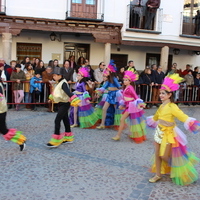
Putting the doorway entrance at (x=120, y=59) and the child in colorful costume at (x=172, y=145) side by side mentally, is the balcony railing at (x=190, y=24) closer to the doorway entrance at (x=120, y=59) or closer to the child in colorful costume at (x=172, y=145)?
the doorway entrance at (x=120, y=59)

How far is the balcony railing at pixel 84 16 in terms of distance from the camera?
1352 centimetres

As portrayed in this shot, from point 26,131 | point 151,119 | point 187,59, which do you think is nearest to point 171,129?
point 151,119

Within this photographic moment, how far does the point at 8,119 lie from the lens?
7988 mm

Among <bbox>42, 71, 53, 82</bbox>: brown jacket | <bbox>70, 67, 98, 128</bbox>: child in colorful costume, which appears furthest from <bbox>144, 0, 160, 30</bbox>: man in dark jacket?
<bbox>70, 67, 98, 128</bbox>: child in colorful costume

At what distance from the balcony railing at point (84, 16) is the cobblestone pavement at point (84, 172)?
27.9 ft

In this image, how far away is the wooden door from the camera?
13.8m

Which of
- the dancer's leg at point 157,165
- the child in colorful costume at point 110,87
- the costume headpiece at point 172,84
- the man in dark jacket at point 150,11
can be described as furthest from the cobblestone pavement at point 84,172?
the man in dark jacket at point 150,11

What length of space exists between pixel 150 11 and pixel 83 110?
32.0ft

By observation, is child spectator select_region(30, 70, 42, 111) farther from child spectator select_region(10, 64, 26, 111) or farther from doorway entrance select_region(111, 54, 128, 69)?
doorway entrance select_region(111, 54, 128, 69)

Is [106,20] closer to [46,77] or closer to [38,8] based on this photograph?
[38,8]

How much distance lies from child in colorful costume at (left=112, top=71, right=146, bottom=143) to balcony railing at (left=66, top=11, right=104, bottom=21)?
8151 mm

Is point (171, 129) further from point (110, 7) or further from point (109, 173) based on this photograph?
point (110, 7)

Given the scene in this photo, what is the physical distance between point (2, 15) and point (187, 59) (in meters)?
11.9

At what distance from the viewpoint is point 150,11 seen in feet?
49.1
